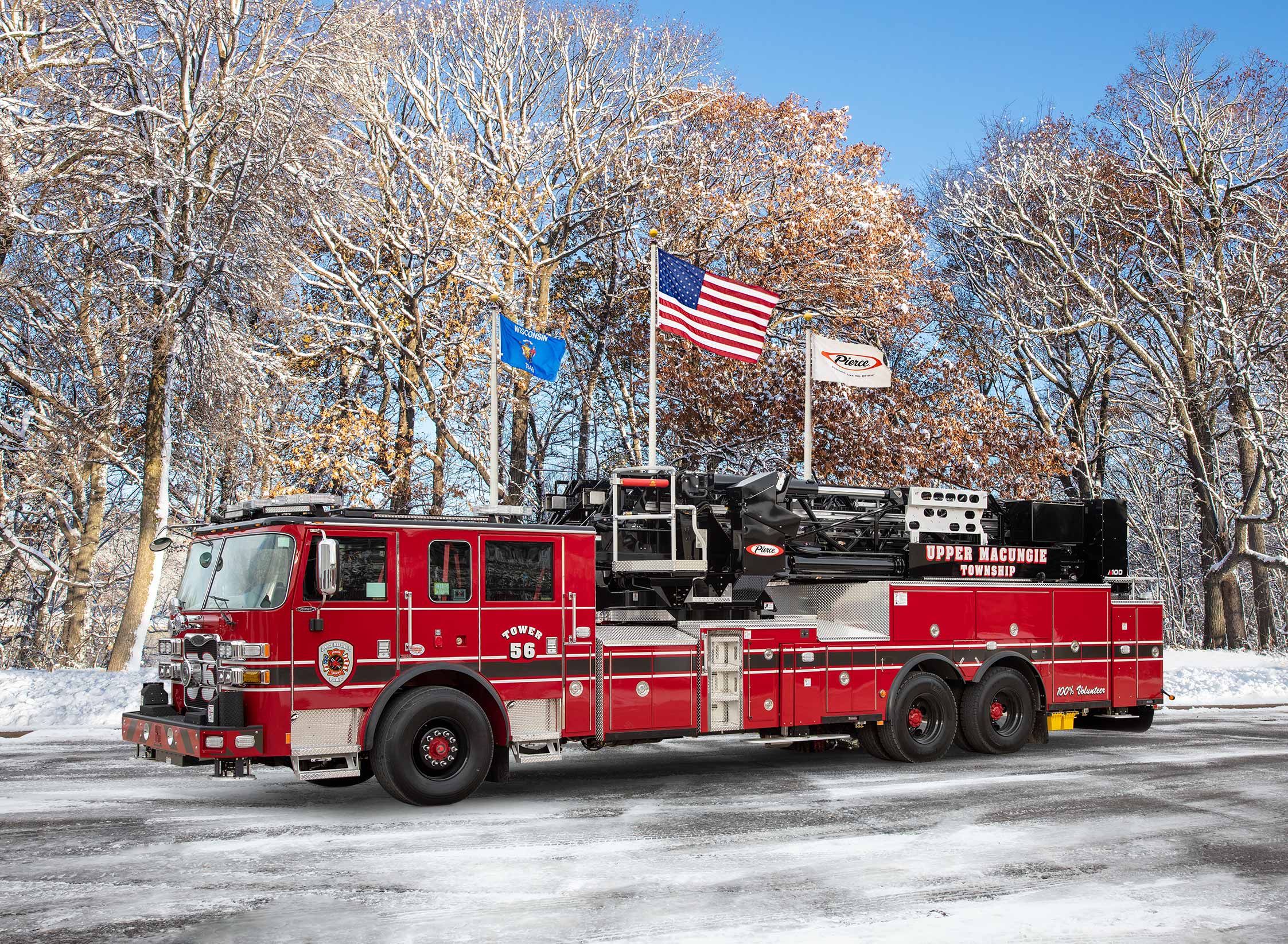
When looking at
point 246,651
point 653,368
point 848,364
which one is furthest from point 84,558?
point 246,651

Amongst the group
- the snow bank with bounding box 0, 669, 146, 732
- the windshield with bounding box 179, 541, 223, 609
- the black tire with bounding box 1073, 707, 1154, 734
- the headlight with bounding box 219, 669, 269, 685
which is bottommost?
the black tire with bounding box 1073, 707, 1154, 734

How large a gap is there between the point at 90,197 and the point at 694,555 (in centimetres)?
1536

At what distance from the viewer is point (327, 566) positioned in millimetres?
9578

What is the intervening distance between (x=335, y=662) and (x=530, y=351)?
918 cm

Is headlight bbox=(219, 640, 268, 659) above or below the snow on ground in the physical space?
above

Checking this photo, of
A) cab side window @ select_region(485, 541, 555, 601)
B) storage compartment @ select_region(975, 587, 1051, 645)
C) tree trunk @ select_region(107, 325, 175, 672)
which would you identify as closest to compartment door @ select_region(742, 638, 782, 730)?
cab side window @ select_region(485, 541, 555, 601)

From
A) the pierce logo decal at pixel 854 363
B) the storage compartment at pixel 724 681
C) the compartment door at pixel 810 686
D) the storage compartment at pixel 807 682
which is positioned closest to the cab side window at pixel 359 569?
the storage compartment at pixel 724 681

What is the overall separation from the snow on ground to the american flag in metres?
9.51

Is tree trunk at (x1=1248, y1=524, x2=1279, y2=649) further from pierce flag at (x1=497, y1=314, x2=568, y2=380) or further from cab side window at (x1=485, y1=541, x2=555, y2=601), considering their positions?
cab side window at (x1=485, y1=541, x2=555, y2=601)

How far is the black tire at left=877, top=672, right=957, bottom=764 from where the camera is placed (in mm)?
13648

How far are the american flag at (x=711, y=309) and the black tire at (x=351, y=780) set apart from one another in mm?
8752

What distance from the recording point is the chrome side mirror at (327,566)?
9.56 metres

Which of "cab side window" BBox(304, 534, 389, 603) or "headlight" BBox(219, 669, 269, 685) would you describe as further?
"cab side window" BBox(304, 534, 389, 603)

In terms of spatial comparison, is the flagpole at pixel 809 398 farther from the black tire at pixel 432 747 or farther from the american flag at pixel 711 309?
the black tire at pixel 432 747
